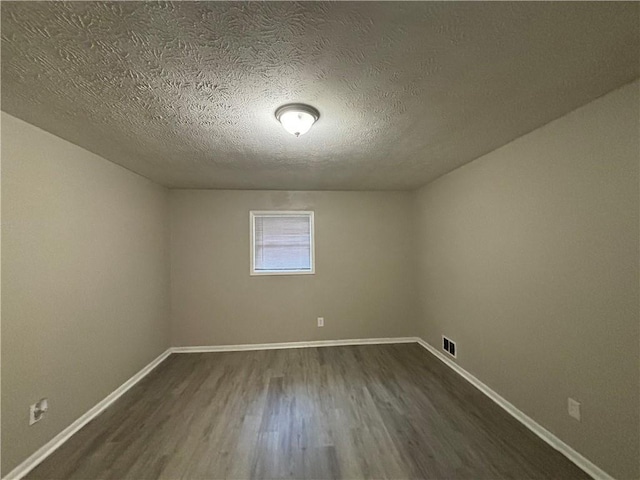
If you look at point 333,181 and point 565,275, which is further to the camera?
point 333,181

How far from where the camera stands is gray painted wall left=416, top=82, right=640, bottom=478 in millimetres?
1447

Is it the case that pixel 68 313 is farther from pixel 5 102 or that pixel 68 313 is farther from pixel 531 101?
pixel 531 101

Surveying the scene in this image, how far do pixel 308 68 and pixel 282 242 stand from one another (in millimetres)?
2908

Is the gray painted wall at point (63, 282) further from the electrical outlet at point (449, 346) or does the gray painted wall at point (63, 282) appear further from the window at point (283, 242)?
the electrical outlet at point (449, 346)

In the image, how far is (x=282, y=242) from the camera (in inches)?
156

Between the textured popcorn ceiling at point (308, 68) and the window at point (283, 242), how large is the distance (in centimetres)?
182

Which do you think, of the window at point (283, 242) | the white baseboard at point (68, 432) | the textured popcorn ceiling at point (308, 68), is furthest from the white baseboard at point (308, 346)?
the textured popcorn ceiling at point (308, 68)

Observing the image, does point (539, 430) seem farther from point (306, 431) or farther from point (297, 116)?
point (297, 116)

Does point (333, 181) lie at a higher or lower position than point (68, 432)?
higher

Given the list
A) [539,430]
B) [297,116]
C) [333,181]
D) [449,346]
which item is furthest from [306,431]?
[333,181]

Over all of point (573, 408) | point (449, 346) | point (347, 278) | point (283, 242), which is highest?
point (283, 242)

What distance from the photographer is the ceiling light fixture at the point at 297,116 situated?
1571mm

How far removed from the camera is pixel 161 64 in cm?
118

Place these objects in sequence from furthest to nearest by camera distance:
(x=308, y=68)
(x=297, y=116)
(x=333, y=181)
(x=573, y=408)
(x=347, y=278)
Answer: (x=347, y=278)
(x=333, y=181)
(x=573, y=408)
(x=297, y=116)
(x=308, y=68)
